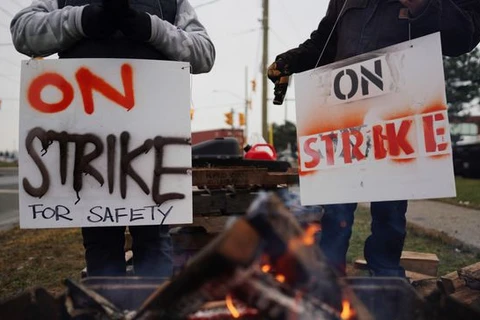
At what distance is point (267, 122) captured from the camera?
728 inches

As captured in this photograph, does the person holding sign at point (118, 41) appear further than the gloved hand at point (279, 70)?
No

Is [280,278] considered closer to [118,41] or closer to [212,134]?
[118,41]

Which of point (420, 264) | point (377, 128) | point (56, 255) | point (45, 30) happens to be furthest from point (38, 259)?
point (377, 128)

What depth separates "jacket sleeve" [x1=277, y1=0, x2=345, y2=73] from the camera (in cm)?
261

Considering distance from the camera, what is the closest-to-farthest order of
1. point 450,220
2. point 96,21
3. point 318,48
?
point 96,21
point 318,48
point 450,220

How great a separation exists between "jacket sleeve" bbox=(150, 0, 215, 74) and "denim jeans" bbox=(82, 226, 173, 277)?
0.89m

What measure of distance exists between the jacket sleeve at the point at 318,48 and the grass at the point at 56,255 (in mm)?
1884

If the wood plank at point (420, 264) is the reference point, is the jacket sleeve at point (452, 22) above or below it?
above

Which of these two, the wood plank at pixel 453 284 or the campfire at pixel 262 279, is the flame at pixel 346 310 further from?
the wood plank at pixel 453 284

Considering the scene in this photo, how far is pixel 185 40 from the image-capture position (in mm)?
2139

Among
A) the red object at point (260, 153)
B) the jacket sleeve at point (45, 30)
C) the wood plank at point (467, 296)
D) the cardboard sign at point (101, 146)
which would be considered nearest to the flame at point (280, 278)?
the cardboard sign at point (101, 146)

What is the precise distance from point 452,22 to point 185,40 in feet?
4.50

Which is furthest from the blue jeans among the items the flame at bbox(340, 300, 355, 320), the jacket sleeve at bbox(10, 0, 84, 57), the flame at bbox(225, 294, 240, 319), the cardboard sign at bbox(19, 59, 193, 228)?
the jacket sleeve at bbox(10, 0, 84, 57)

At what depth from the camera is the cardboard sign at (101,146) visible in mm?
1990
